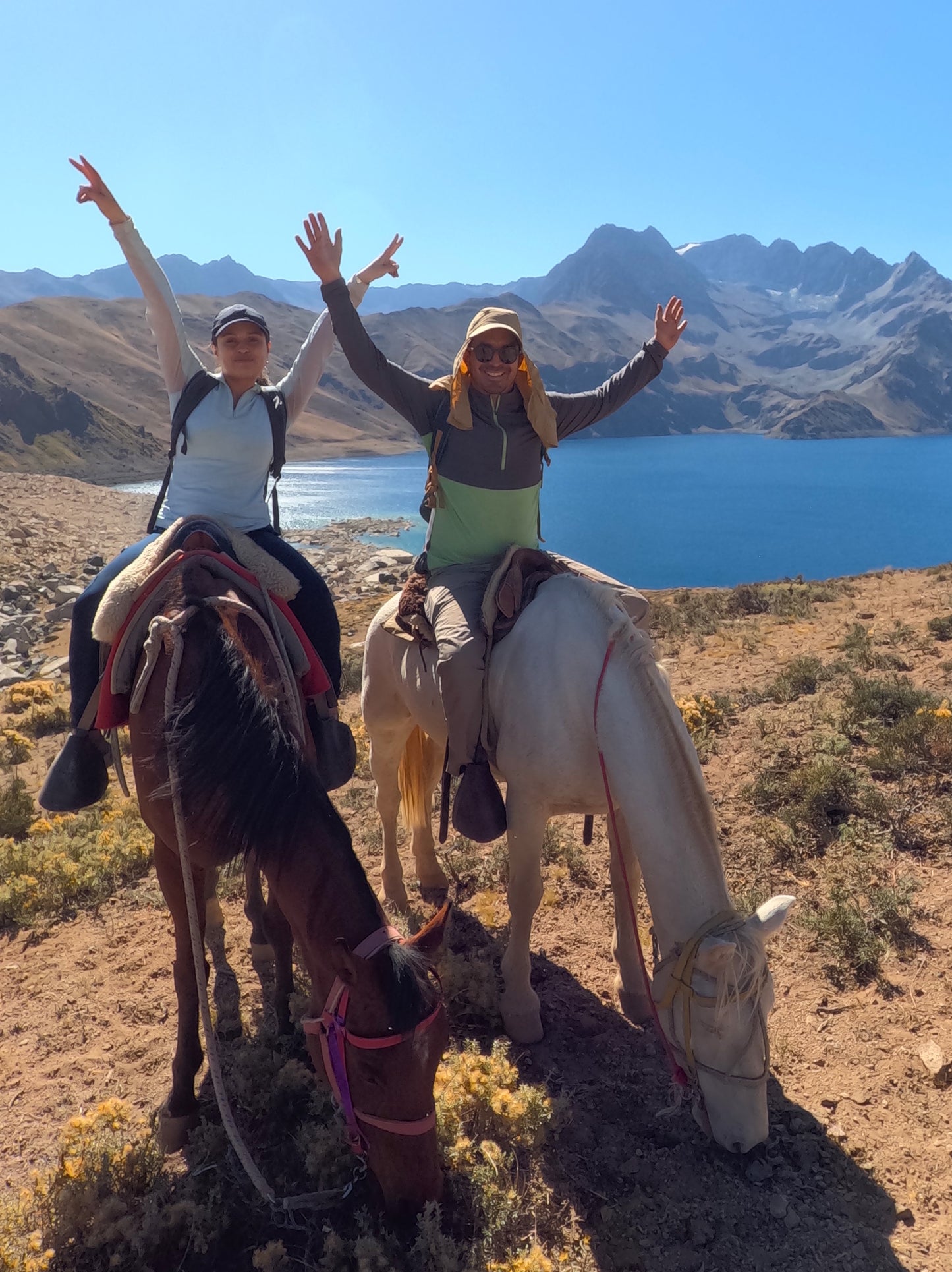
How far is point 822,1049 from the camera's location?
10.1 feet

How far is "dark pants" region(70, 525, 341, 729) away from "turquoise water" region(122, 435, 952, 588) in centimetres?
2986

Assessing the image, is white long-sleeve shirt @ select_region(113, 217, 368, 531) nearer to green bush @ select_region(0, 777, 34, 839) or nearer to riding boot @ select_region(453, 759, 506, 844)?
riding boot @ select_region(453, 759, 506, 844)

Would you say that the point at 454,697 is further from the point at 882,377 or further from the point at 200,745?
the point at 882,377

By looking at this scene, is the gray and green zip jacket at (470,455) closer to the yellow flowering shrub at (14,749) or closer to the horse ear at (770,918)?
the horse ear at (770,918)

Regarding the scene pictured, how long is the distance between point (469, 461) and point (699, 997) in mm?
2454

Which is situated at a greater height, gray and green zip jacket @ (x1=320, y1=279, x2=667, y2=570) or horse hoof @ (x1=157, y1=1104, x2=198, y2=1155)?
gray and green zip jacket @ (x1=320, y1=279, x2=667, y2=570)

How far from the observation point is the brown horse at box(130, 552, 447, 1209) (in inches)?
77.2

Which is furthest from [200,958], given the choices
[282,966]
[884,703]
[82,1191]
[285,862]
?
[884,703]

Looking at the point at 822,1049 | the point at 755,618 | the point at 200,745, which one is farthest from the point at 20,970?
the point at 755,618

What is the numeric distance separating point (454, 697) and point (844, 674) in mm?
4858

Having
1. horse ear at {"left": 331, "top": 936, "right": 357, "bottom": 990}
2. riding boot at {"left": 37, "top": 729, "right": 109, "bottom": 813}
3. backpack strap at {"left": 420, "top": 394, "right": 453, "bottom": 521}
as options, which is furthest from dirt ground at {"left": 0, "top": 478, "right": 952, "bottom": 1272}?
backpack strap at {"left": 420, "top": 394, "right": 453, "bottom": 521}

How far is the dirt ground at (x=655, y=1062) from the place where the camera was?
2398 millimetres

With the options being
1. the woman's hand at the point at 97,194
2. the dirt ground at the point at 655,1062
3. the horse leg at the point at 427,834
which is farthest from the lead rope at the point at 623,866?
the woman's hand at the point at 97,194

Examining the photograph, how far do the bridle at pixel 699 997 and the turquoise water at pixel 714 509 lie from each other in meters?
30.8
